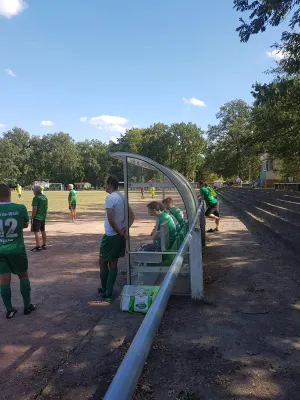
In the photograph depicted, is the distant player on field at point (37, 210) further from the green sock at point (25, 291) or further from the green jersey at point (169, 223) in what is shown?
the green jersey at point (169, 223)

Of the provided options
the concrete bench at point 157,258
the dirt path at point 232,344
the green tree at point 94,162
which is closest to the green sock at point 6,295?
the concrete bench at point 157,258

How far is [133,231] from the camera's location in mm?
11930

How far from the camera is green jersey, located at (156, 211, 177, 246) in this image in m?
5.59

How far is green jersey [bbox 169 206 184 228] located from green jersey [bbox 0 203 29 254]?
264 centimetres

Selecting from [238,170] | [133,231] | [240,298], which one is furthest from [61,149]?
[240,298]

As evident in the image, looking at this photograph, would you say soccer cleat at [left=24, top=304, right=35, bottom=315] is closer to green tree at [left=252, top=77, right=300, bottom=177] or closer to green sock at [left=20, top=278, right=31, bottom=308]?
green sock at [left=20, top=278, right=31, bottom=308]

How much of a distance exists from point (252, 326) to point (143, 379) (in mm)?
1523

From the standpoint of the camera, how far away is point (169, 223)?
5.69m

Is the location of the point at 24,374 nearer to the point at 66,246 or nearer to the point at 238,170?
the point at 66,246

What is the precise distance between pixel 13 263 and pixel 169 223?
2402 millimetres

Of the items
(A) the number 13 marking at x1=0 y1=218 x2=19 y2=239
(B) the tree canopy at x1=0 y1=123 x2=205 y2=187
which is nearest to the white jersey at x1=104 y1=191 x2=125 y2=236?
(A) the number 13 marking at x1=0 y1=218 x2=19 y2=239

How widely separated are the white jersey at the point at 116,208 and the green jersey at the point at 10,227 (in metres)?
1.18

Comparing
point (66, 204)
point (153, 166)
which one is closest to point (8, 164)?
point (66, 204)

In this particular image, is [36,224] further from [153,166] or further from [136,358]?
[136,358]
